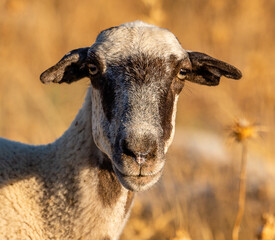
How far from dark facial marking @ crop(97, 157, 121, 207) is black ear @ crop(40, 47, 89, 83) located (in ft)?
2.63

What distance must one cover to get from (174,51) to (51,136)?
438cm

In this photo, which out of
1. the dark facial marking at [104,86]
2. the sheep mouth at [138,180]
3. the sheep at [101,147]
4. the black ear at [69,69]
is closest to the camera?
the sheep mouth at [138,180]

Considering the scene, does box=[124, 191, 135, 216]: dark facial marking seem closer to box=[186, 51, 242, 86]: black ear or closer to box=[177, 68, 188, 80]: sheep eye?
box=[177, 68, 188, 80]: sheep eye

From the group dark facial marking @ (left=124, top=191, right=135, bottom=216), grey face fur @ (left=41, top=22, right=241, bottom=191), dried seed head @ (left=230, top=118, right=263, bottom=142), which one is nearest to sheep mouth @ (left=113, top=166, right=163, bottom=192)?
grey face fur @ (left=41, top=22, right=241, bottom=191)

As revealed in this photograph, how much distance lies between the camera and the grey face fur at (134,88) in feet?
10.4

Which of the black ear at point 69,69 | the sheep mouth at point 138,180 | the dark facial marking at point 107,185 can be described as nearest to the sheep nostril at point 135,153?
the sheep mouth at point 138,180

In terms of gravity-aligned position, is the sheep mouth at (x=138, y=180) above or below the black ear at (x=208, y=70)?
below

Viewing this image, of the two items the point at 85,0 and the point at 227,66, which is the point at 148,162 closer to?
Answer: the point at 227,66

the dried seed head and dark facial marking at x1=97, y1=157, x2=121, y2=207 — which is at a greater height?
the dried seed head

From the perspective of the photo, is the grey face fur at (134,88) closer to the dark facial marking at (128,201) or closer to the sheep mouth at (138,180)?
the sheep mouth at (138,180)

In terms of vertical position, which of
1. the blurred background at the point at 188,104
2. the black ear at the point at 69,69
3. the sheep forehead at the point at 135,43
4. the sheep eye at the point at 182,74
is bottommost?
the blurred background at the point at 188,104

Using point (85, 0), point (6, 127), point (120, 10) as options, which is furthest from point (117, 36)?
point (120, 10)

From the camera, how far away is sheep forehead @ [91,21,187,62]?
3.60 metres

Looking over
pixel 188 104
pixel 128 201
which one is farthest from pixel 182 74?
pixel 188 104
